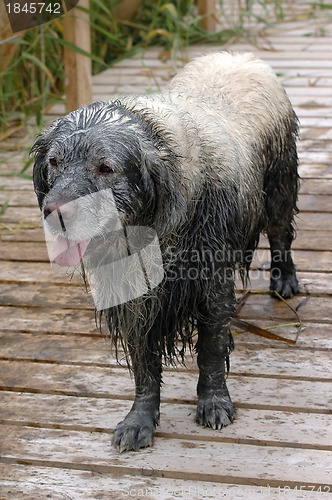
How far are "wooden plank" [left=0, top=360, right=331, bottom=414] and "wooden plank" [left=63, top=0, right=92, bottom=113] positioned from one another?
238 cm

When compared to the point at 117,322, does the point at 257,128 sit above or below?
above

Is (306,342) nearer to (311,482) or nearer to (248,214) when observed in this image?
(248,214)

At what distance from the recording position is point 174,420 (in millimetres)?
2715

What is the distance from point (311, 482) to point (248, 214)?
985 mm

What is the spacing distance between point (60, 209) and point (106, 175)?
19 cm

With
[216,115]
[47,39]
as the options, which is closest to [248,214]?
[216,115]

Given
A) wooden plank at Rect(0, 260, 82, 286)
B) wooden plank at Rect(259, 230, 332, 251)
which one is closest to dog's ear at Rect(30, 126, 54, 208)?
wooden plank at Rect(0, 260, 82, 286)

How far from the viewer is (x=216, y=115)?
274cm

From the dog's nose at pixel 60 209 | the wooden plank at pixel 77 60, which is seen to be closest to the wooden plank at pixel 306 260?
the wooden plank at pixel 77 60

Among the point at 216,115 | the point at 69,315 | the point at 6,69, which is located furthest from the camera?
the point at 6,69

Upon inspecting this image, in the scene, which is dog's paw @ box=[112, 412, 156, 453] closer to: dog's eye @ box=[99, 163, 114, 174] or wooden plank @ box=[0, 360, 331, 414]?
wooden plank @ box=[0, 360, 331, 414]

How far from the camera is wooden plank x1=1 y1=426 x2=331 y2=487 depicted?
237 cm

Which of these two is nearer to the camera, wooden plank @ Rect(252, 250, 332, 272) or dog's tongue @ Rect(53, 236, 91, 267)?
dog's tongue @ Rect(53, 236, 91, 267)

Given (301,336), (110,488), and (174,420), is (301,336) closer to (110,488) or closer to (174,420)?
(174,420)
